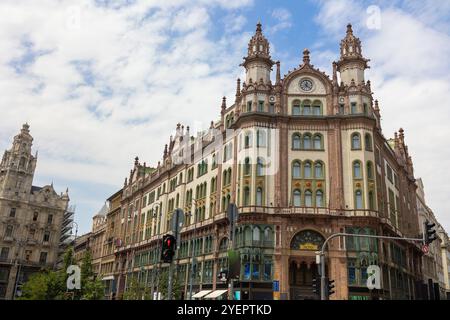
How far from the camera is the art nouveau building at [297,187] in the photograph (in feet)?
150

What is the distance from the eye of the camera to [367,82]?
53.7 m

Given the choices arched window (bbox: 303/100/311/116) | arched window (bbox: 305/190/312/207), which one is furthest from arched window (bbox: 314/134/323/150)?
arched window (bbox: 305/190/312/207)

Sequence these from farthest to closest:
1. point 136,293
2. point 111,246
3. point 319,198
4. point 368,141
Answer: point 111,246 < point 136,293 < point 368,141 < point 319,198

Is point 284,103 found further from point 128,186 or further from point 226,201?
point 128,186

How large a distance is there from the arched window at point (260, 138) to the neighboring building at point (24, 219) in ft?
201

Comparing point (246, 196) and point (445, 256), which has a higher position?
point (445, 256)

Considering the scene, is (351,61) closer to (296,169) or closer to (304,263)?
(296,169)

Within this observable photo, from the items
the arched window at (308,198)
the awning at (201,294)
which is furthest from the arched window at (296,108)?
the awning at (201,294)

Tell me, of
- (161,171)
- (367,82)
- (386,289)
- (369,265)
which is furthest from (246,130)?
(161,171)

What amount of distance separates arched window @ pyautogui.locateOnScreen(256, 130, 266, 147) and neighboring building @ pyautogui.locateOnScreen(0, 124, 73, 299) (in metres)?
61.2

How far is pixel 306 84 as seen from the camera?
173ft

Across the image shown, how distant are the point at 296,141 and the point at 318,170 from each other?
14.1ft

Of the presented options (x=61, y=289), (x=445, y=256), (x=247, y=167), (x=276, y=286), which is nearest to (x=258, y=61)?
(x=247, y=167)

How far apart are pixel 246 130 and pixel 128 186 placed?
47.0 m
